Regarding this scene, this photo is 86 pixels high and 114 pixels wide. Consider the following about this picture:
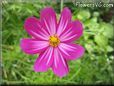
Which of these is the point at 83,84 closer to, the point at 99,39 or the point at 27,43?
the point at 99,39

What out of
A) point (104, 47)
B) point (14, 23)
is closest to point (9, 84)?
point (14, 23)

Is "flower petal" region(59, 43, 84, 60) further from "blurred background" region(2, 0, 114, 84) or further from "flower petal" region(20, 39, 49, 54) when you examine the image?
"blurred background" region(2, 0, 114, 84)

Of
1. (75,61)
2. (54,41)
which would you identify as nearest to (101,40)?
(75,61)

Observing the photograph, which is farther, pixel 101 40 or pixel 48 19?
pixel 101 40

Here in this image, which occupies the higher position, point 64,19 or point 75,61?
point 64,19

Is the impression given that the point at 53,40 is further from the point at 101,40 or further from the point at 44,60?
the point at 101,40

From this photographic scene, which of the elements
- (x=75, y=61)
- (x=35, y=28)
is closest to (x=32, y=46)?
(x=35, y=28)

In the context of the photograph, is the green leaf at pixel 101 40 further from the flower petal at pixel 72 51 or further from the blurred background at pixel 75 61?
the flower petal at pixel 72 51

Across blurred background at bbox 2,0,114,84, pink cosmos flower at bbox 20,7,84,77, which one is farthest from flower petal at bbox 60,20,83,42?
blurred background at bbox 2,0,114,84
